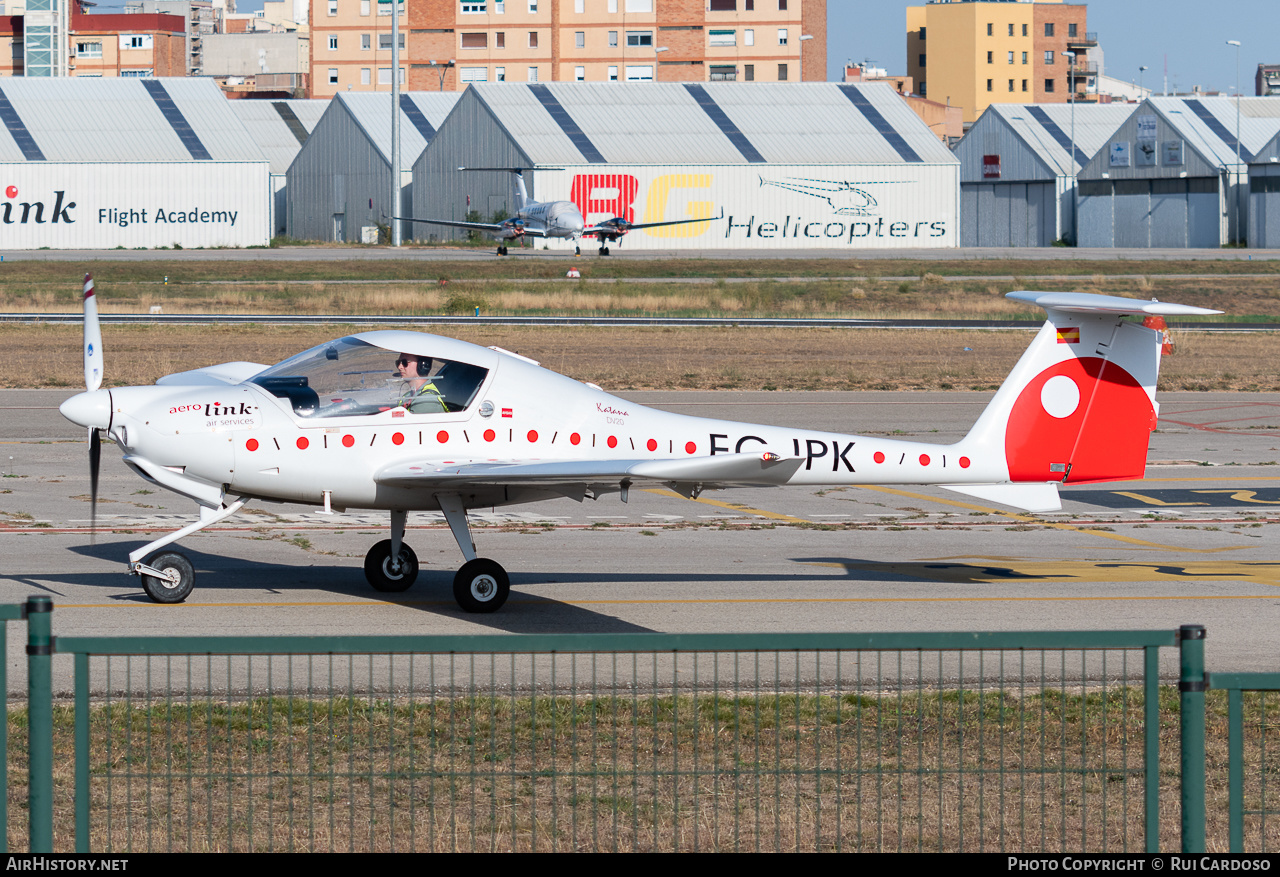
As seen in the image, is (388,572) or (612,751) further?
(388,572)

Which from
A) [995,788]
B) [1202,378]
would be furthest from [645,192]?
[995,788]

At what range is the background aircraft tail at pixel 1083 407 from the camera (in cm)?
1347

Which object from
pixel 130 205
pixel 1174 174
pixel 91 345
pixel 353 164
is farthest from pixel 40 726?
pixel 1174 174

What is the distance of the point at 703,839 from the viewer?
23.5 ft

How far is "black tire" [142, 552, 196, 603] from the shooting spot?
12781mm

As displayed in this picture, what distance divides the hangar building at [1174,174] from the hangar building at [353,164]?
45.1m

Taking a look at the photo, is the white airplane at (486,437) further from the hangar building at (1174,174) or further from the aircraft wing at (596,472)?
the hangar building at (1174,174)

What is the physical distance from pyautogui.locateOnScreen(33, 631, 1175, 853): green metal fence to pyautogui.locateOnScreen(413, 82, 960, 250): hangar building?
257 feet

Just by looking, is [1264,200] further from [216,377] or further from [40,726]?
[40,726]

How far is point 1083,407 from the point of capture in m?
13.5

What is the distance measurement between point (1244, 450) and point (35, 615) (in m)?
22.5

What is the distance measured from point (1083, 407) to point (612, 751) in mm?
6718

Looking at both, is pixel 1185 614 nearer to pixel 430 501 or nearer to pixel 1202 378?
pixel 430 501

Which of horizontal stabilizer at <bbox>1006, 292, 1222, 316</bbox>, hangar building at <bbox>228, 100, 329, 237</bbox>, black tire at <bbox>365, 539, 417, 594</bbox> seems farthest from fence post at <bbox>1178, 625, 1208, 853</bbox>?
hangar building at <bbox>228, 100, 329, 237</bbox>
